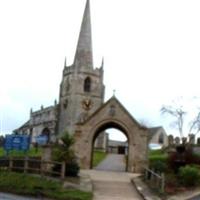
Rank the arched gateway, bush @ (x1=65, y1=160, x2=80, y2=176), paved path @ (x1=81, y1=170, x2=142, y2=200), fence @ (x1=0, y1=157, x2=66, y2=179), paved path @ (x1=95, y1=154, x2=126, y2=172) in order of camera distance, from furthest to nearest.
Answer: paved path @ (x1=95, y1=154, x2=126, y2=172) → the arched gateway → bush @ (x1=65, y1=160, x2=80, y2=176) → fence @ (x1=0, y1=157, x2=66, y2=179) → paved path @ (x1=81, y1=170, x2=142, y2=200)

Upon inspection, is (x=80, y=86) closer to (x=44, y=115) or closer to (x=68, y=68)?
(x=68, y=68)

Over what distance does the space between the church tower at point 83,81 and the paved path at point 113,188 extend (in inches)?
2553

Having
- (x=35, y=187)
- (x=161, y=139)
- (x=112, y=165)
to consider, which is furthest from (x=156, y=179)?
(x=161, y=139)

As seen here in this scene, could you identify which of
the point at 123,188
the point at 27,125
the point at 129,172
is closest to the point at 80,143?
the point at 129,172

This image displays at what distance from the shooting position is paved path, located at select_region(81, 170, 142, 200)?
97.0 feet

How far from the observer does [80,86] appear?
104875mm

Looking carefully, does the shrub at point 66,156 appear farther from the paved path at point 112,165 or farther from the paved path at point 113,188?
the paved path at point 112,165

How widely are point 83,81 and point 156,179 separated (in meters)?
73.9

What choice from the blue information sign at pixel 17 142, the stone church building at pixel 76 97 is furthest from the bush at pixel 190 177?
the stone church building at pixel 76 97

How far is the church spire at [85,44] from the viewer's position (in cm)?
10475

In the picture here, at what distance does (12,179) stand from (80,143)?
15.1 metres

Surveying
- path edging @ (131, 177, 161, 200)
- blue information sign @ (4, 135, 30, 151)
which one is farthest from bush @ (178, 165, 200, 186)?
blue information sign @ (4, 135, 30, 151)

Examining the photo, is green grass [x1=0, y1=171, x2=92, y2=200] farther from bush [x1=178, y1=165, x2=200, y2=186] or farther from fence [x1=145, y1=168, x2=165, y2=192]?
bush [x1=178, y1=165, x2=200, y2=186]

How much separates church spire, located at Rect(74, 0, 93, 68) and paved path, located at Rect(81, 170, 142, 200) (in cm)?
6680
